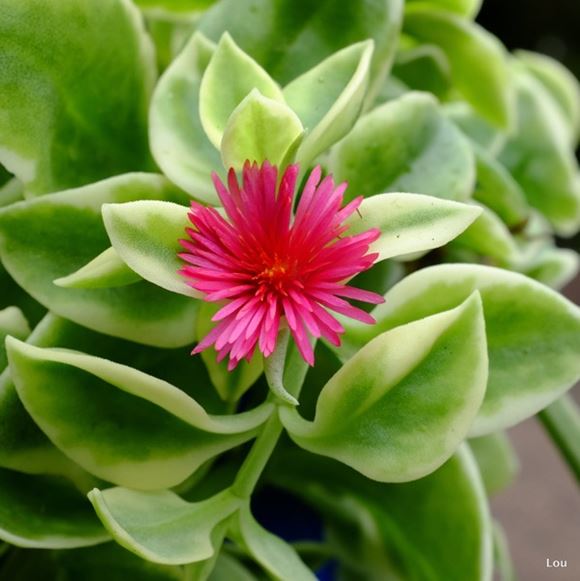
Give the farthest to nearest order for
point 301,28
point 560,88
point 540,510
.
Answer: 1. point 540,510
2. point 560,88
3. point 301,28

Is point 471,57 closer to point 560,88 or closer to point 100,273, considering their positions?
point 560,88

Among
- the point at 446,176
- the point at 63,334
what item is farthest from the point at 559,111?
the point at 63,334

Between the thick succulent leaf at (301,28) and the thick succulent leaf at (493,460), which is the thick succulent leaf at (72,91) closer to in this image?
the thick succulent leaf at (301,28)

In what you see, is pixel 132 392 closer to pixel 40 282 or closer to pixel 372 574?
pixel 40 282

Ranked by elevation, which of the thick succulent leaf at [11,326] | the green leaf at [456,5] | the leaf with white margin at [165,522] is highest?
the green leaf at [456,5]

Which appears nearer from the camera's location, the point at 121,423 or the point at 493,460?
the point at 121,423

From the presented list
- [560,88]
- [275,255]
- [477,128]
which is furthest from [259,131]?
[560,88]

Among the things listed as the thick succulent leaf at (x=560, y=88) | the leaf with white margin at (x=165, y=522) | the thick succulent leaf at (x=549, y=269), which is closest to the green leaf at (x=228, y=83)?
the leaf with white margin at (x=165, y=522)
